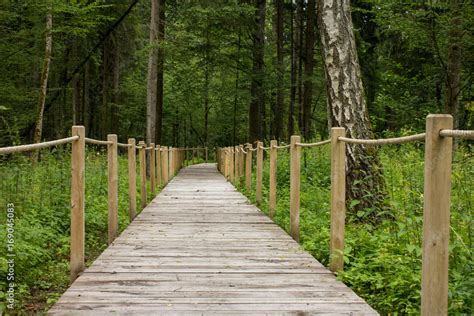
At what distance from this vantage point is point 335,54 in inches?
278

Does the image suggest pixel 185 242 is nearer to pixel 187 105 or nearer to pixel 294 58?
pixel 294 58

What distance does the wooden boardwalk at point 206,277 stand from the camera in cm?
345

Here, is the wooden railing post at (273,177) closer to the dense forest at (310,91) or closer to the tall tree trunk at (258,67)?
the dense forest at (310,91)

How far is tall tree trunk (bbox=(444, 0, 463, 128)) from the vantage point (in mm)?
11680

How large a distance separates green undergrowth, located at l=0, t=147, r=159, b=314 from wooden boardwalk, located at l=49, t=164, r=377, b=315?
2.03 feet

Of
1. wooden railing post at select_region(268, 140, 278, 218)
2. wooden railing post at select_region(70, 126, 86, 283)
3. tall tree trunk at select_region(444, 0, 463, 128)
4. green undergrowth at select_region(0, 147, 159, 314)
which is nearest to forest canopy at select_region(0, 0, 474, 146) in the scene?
tall tree trunk at select_region(444, 0, 463, 128)

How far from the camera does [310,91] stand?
20156 millimetres

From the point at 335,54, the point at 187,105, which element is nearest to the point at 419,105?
the point at 335,54

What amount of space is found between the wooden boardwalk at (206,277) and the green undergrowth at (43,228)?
62 centimetres

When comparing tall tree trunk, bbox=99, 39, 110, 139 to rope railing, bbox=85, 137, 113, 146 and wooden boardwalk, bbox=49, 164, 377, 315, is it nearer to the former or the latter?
wooden boardwalk, bbox=49, 164, 377, 315

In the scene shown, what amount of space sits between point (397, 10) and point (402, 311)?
1157 cm

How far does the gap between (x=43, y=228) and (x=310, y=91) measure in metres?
15.3

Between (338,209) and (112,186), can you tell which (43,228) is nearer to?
(112,186)

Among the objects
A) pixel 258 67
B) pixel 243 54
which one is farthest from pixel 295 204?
pixel 243 54
